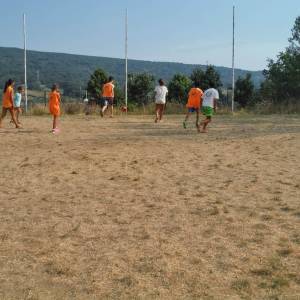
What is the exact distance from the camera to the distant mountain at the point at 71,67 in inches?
2916

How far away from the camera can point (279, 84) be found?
127 ft

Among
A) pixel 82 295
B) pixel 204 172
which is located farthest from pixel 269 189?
pixel 82 295

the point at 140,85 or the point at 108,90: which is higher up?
the point at 140,85

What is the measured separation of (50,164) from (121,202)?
3.26m

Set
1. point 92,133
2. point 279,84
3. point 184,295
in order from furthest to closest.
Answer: point 279,84 → point 92,133 → point 184,295

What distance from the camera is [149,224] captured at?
18.5ft

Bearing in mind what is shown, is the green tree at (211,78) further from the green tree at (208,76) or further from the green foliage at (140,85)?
the green foliage at (140,85)

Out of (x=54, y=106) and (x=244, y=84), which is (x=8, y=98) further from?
(x=244, y=84)

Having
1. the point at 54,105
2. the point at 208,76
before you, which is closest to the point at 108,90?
the point at 54,105

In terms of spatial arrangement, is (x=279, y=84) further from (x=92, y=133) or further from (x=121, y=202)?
(x=121, y=202)

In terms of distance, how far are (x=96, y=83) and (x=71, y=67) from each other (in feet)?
122

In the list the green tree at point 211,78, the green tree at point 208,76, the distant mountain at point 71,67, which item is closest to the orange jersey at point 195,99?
the green tree at point 211,78

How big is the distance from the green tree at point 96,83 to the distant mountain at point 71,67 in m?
7.48

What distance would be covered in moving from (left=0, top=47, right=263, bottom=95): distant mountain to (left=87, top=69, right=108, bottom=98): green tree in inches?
295
